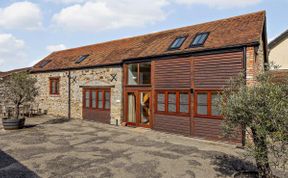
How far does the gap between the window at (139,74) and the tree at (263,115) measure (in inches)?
298

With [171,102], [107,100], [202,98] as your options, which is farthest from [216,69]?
[107,100]

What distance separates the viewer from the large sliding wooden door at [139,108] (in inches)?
517

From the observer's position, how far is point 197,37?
11.8 metres

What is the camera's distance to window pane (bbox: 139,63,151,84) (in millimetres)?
12727

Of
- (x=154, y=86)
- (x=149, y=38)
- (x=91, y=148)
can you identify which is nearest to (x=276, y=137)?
(x=91, y=148)

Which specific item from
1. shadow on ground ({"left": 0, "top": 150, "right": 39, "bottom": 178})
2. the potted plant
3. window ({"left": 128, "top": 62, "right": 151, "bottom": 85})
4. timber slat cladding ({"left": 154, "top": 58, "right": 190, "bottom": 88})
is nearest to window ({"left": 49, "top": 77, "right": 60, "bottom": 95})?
the potted plant

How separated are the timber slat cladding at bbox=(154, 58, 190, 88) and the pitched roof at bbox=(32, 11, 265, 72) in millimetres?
548

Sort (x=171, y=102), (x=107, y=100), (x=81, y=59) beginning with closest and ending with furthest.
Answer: (x=171, y=102) < (x=107, y=100) < (x=81, y=59)

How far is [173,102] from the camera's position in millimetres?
11477

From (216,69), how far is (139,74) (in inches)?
190

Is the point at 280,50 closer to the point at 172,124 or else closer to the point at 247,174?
the point at 172,124

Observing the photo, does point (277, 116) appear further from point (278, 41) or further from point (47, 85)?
point (278, 41)

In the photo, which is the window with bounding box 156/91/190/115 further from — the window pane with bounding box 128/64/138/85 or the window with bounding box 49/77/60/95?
the window with bounding box 49/77/60/95

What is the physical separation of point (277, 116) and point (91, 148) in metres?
6.70
